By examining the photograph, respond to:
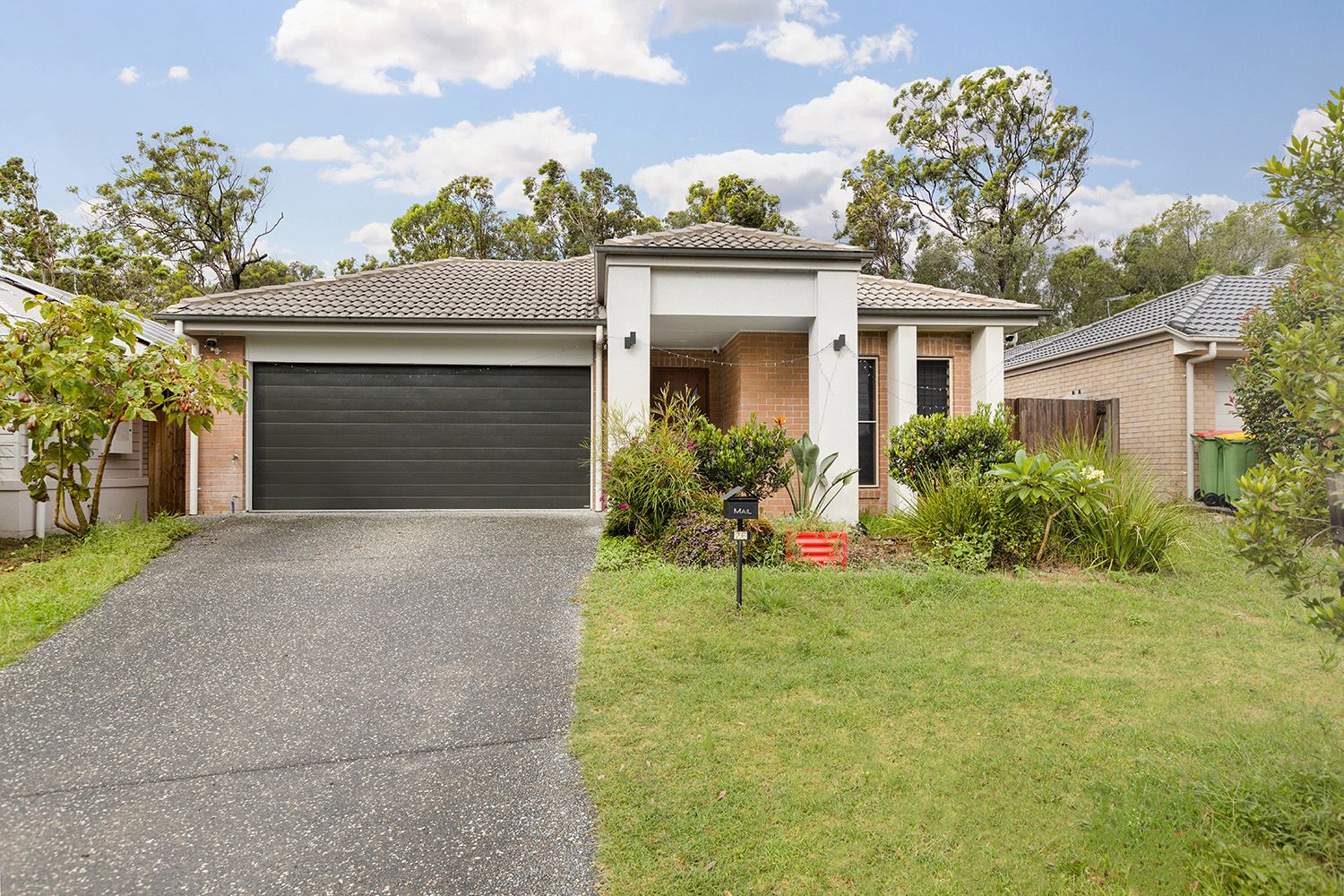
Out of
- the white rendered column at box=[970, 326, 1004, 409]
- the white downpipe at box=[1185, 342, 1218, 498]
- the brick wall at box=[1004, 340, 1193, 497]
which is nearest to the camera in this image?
the white rendered column at box=[970, 326, 1004, 409]

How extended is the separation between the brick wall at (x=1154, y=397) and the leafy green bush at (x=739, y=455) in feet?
22.1

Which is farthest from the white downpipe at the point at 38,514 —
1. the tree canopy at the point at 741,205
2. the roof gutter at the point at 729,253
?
the tree canopy at the point at 741,205

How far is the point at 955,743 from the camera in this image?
12.4 ft

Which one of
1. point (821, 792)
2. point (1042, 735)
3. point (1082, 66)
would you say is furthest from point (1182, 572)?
point (1082, 66)

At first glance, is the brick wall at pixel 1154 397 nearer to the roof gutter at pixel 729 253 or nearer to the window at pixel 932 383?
the window at pixel 932 383

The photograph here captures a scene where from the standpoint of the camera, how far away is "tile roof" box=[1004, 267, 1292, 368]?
12.8 m

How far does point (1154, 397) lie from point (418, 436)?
13392mm

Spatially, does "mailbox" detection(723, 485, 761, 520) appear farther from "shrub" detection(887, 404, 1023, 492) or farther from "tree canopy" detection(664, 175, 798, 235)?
"tree canopy" detection(664, 175, 798, 235)

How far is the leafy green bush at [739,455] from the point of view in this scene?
8773 millimetres

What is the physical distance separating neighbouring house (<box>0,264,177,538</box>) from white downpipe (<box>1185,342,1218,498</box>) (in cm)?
1646

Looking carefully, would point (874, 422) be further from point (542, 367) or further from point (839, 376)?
point (542, 367)

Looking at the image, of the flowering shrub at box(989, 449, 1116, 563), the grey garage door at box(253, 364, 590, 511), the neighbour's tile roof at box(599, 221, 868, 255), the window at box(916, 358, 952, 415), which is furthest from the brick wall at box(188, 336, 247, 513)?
the window at box(916, 358, 952, 415)

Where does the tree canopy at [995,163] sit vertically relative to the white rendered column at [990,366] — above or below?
above

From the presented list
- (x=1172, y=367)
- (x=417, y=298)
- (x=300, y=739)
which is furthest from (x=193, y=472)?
(x=1172, y=367)
